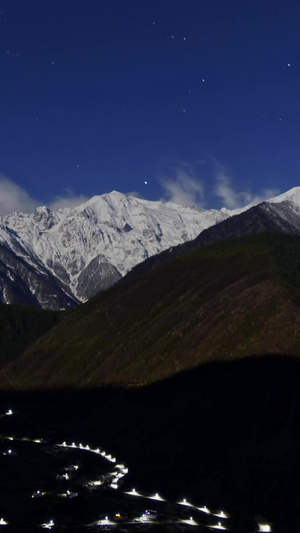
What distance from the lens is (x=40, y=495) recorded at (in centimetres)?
14412

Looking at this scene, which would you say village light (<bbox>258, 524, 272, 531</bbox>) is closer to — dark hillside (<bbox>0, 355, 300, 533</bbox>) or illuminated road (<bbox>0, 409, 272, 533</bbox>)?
illuminated road (<bbox>0, 409, 272, 533</bbox>)

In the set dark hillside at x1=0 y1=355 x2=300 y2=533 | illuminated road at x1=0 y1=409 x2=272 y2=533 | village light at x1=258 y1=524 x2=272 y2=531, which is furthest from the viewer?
dark hillside at x1=0 y1=355 x2=300 y2=533

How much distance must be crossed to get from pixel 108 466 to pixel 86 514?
4949 centimetres

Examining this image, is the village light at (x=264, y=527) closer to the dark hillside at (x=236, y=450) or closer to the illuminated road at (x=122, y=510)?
the illuminated road at (x=122, y=510)

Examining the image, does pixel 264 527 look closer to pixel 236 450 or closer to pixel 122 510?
pixel 122 510

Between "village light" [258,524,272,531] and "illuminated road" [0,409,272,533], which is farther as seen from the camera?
"illuminated road" [0,409,272,533]

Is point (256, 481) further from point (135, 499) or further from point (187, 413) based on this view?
point (187, 413)

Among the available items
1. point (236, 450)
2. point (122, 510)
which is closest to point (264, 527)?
point (122, 510)

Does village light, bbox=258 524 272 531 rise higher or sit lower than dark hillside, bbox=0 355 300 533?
lower

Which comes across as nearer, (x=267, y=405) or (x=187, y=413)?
(x=267, y=405)

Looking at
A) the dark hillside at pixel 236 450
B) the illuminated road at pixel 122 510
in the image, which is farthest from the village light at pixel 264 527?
the dark hillside at pixel 236 450

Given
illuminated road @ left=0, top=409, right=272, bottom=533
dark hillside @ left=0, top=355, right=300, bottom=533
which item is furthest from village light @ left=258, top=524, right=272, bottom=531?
dark hillside @ left=0, top=355, right=300, bottom=533

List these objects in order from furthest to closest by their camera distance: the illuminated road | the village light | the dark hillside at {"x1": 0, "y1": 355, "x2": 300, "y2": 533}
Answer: the dark hillside at {"x1": 0, "y1": 355, "x2": 300, "y2": 533}, the illuminated road, the village light

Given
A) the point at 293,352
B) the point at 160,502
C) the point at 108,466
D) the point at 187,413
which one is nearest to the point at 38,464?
the point at 108,466
